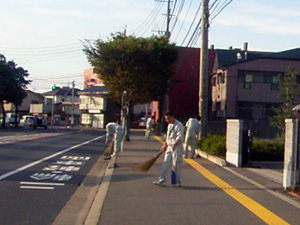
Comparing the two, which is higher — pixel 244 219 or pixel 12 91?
pixel 12 91

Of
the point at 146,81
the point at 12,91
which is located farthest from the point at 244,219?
the point at 12,91

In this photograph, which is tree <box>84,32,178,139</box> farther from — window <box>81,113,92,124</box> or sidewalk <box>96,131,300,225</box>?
window <box>81,113,92,124</box>

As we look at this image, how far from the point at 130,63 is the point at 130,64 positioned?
0.07m

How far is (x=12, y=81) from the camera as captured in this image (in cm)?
6028

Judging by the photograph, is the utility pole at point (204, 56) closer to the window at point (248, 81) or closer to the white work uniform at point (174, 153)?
the white work uniform at point (174, 153)

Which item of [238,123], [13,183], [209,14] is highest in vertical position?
[209,14]

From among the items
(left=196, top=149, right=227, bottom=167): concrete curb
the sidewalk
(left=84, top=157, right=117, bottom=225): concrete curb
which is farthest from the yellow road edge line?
(left=84, top=157, right=117, bottom=225): concrete curb

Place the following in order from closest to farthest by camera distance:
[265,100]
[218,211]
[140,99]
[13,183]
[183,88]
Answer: [218,211], [13,183], [140,99], [265,100], [183,88]

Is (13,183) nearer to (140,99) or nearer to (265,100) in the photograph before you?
(140,99)

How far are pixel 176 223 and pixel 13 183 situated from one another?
5.45m

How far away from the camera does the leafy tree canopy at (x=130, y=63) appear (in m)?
31.3

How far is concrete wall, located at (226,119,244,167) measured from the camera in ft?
49.7

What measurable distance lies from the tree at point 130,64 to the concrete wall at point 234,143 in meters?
15.9

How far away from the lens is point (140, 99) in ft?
111
